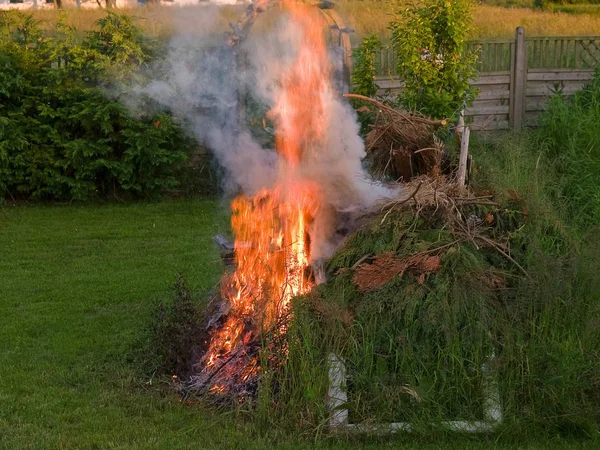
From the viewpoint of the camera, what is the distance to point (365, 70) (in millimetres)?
10164

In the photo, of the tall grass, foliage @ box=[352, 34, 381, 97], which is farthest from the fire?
foliage @ box=[352, 34, 381, 97]

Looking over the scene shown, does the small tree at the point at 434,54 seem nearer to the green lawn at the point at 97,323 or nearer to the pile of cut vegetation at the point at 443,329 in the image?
the green lawn at the point at 97,323

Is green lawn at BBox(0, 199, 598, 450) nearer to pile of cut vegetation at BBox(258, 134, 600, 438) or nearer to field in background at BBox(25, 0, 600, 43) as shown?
pile of cut vegetation at BBox(258, 134, 600, 438)

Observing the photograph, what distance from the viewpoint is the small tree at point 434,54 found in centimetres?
935

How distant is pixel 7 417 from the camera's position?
17.8ft

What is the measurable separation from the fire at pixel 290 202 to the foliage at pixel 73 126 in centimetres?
531

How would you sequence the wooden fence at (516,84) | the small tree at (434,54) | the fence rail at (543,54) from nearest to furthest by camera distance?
the small tree at (434,54) < the wooden fence at (516,84) < the fence rail at (543,54)

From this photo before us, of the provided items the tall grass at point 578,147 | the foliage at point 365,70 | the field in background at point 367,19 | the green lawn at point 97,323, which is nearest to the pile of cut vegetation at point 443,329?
the green lawn at point 97,323

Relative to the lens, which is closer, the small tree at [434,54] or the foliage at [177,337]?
the foliage at [177,337]

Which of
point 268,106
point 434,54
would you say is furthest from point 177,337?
point 434,54

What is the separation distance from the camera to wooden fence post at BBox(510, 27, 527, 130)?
42.9 feet

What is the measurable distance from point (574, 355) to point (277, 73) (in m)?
2.78

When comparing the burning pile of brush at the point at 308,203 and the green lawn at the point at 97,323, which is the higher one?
the burning pile of brush at the point at 308,203

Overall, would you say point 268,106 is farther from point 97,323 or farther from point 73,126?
point 73,126
